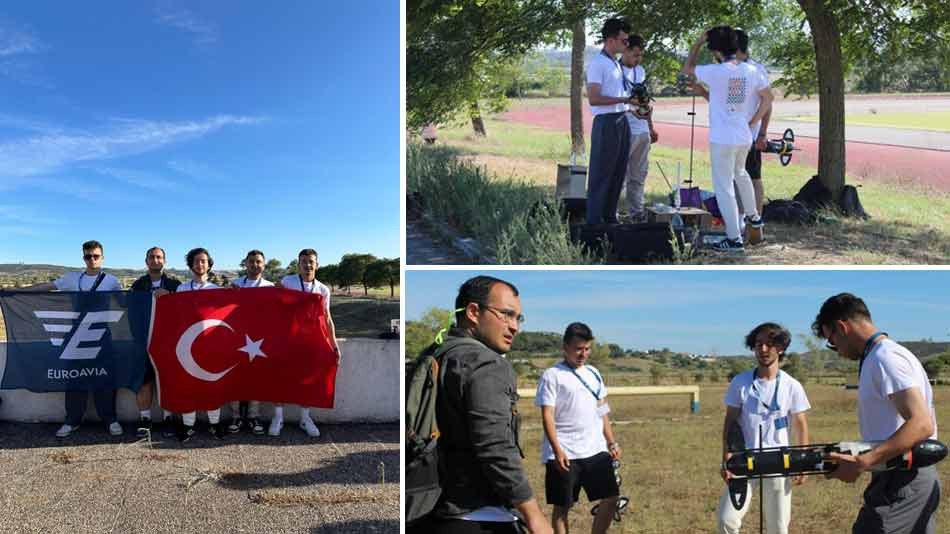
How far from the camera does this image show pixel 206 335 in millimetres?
6762

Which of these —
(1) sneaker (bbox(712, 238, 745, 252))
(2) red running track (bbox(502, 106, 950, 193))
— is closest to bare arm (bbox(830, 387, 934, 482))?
(1) sneaker (bbox(712, 238, 745, 252))

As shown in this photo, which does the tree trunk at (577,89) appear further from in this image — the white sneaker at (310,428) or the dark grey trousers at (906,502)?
the dark grey trousers at (906,502)

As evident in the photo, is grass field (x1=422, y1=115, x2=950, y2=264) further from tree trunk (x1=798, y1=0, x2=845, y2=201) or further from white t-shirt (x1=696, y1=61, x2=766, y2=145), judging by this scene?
white t-shirt (x1=696, y1=61, x2=766, y2=145)

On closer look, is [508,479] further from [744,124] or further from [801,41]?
[801,41]

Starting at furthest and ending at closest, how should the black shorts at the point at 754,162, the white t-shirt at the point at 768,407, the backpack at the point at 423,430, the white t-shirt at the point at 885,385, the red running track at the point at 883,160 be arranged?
the red running track at the point at 883,160, the black shorts at the point at 754,162, the white t-shirt at the point at 768,407, the white t-shirt at the point at 885,385, the backpack at the point at 423,430

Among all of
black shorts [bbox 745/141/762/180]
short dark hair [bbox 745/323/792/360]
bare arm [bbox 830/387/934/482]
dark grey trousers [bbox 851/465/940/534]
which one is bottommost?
dark grey trousers [bbox 851/465/940/534]

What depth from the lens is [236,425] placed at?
6867mm

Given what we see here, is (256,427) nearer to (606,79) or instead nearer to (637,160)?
(606,79)

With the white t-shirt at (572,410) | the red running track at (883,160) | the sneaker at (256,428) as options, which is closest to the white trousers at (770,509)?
the white t-shirt at (572,410)

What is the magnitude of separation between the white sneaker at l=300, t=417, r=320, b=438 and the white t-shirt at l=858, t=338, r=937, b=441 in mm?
4633

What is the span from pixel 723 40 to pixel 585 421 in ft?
10.7

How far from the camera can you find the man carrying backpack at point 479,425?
271 centimetres

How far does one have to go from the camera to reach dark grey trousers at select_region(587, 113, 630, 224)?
6.12 meters

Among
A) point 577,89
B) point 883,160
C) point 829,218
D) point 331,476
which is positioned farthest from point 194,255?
point 883,160
